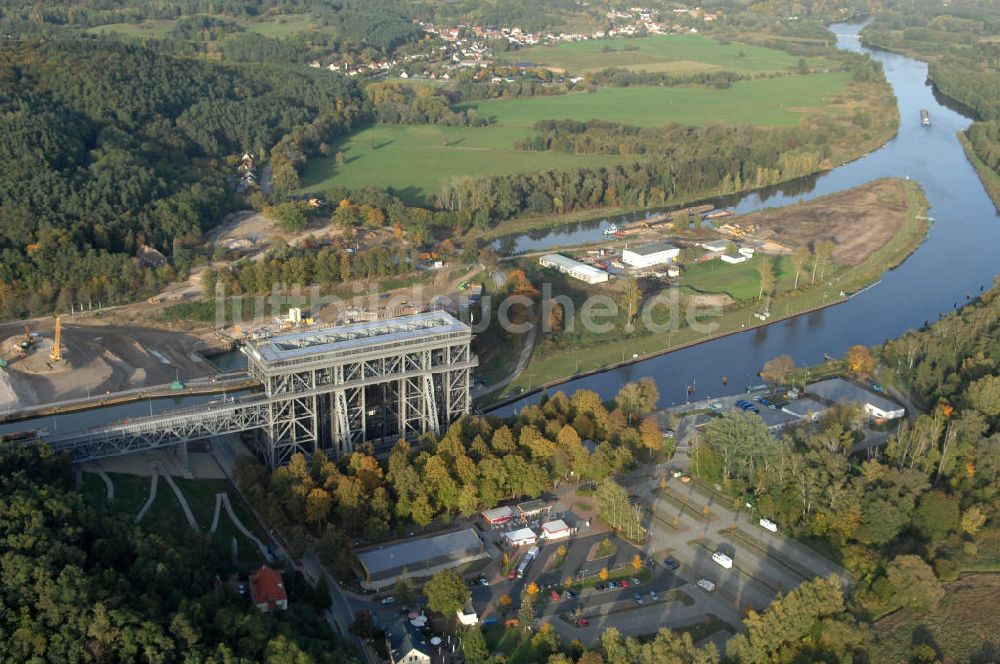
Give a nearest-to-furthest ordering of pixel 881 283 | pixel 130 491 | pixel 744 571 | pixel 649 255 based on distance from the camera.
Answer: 1. pixel 744 571
2. pixel 130 491
3. pixel 649 255
4. pixel 881 283

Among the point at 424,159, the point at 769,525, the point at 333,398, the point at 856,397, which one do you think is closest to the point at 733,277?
the point at 856,397

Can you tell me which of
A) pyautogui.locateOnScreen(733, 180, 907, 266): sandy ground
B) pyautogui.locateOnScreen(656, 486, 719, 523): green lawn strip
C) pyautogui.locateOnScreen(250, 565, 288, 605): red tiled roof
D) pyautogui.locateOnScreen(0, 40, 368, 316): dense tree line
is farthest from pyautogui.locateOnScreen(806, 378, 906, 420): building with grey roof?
pyautogui.locateOnScreen(0, 40, 368, 316): dense tree line

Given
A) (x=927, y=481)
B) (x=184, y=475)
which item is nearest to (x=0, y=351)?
(x=184, y=475)

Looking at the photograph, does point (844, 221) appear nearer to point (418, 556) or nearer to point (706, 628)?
point (706, 628)

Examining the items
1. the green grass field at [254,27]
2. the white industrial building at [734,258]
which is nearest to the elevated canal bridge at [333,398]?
the white industrial building at [734,258]

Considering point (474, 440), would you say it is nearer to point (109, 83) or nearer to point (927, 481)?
point (927, 481)

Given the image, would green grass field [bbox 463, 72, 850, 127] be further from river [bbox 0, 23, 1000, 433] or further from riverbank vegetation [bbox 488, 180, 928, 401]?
riverbank vegetation [bbox 488, 180, 928, 401]
